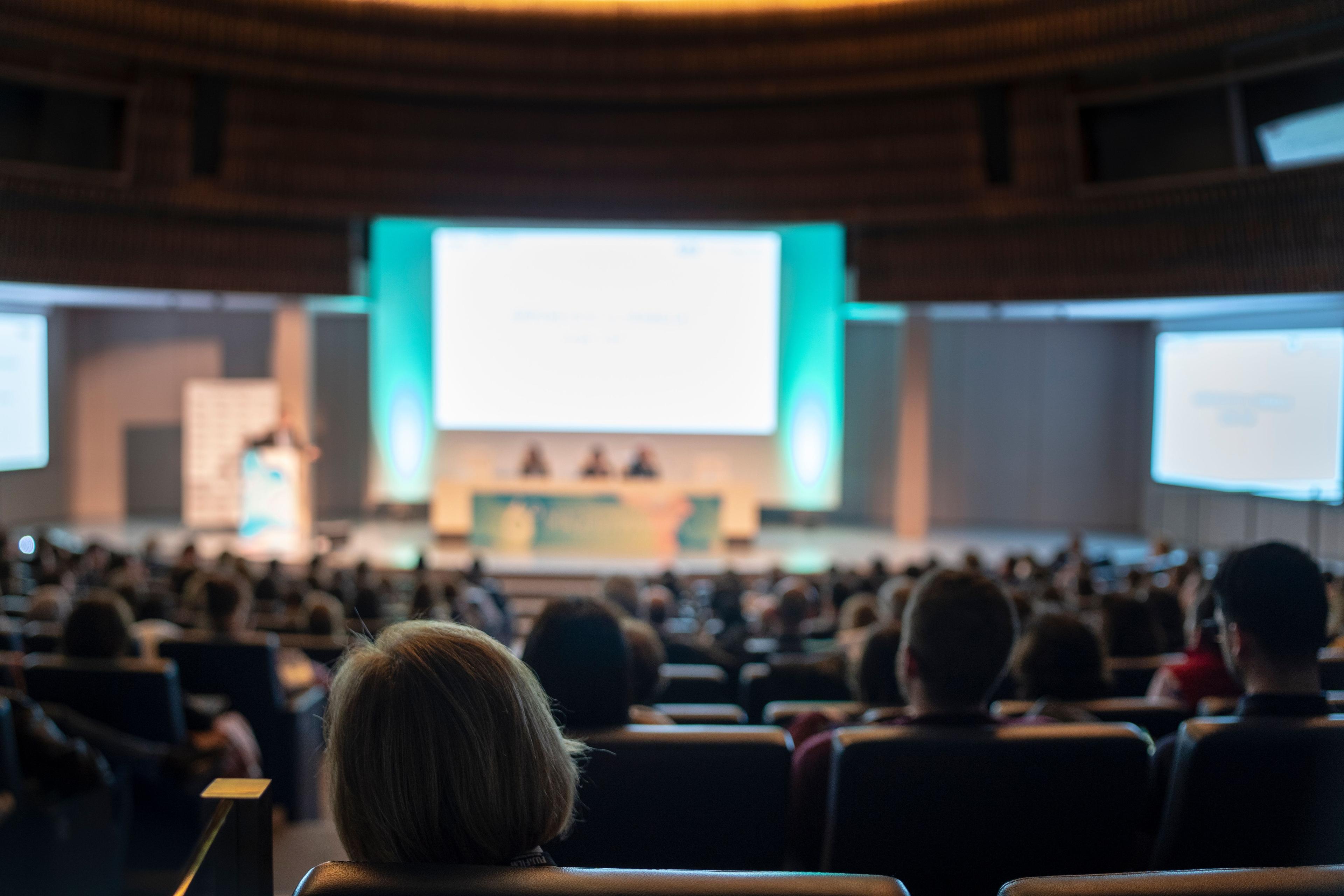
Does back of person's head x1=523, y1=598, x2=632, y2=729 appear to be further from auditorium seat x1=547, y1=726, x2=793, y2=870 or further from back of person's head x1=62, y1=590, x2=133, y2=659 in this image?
back of person's head x1=62, y1=590, x2=133, y2=659

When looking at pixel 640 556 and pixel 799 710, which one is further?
pixel 640 556

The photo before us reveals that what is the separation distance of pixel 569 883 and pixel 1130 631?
10.5ft

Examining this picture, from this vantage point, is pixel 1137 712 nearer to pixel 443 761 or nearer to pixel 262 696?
pixel 443 761

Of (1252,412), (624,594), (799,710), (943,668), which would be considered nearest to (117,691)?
(624,594)

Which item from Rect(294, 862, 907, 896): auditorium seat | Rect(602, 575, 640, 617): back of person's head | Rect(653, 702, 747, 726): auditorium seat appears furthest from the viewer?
Rect(602, 575, 640, 617): back of person's head

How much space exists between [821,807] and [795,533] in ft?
31.7

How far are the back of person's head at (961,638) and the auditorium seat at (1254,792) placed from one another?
0.38m

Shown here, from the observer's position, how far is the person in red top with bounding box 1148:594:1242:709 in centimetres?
280

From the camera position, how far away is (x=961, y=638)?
1.95 metres

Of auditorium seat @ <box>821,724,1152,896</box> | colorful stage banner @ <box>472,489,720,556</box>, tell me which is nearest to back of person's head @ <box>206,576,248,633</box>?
auditorium seat @ <box>821,724,1152,896</box>

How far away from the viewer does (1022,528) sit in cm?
1266

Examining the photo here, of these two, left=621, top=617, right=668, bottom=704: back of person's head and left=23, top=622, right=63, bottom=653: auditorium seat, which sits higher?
left=621, top=617, right=668, bottom=704: back of person's head

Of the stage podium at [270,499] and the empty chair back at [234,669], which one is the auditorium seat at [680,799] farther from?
the stage podium at [270,499]

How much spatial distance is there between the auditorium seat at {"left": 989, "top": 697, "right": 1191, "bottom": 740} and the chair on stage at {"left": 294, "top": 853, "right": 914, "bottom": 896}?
5.51 ft
